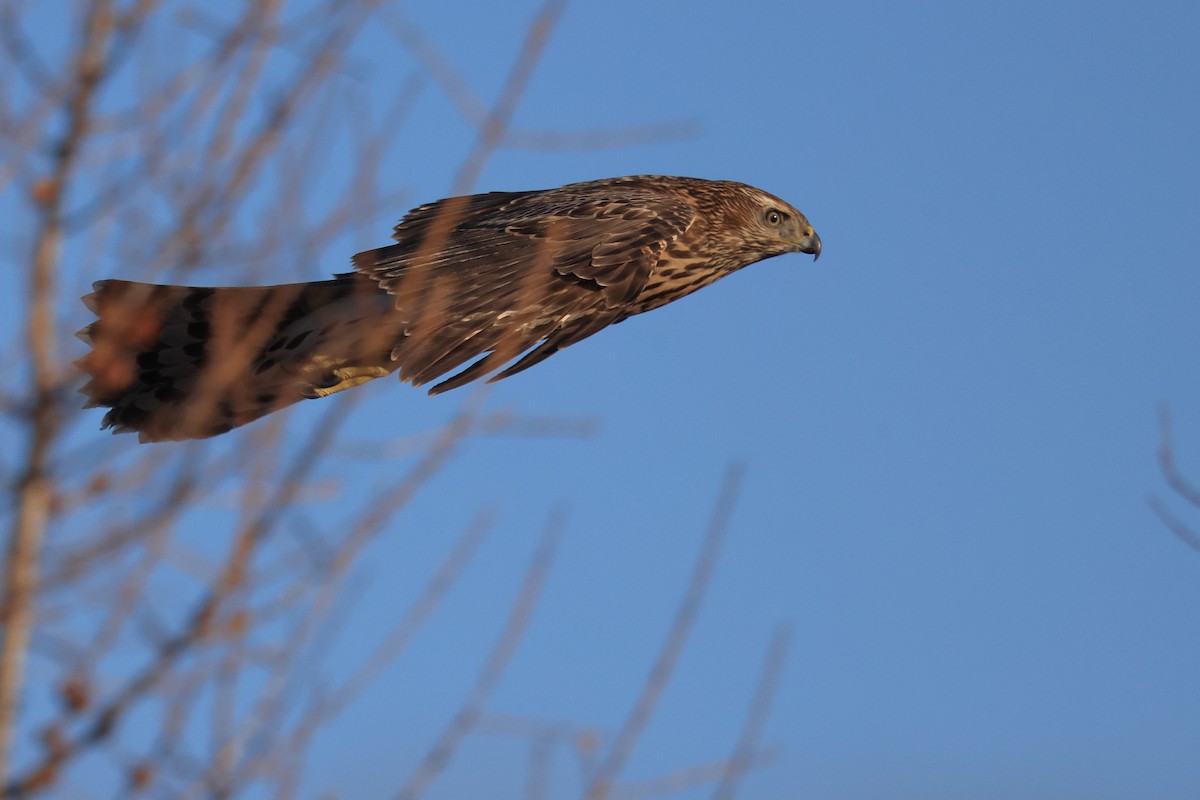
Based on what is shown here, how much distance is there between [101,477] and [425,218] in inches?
149

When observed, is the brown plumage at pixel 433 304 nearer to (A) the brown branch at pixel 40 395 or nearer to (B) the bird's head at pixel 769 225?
(B) the bird's head at pixel 769 225

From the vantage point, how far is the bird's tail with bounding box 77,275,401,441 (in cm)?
467

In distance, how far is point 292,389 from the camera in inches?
213

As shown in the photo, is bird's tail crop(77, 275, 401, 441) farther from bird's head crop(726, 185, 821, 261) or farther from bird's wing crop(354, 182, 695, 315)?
bird's head crop(726, 185, 821, 261)

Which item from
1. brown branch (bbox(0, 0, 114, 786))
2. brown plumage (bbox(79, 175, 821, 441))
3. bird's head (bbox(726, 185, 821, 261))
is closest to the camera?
Result: brown branch (bbox(0, 0, 114, 786))

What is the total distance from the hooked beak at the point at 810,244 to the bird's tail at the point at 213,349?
8.80 feet

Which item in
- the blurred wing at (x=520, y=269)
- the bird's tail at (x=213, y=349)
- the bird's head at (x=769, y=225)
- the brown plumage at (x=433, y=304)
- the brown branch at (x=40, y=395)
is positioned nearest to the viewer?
the brown branch at (x=40, y=395)

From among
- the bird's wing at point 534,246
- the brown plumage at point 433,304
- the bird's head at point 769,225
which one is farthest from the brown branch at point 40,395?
the bird's head at point 769,225

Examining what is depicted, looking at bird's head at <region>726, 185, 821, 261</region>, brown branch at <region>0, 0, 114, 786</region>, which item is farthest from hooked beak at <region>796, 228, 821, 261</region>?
brown branch at <region>0, 0, 114, 786</region>

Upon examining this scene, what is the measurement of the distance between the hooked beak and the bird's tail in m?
2.68

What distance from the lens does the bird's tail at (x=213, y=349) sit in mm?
4672

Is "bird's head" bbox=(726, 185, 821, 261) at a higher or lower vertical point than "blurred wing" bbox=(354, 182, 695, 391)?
higher

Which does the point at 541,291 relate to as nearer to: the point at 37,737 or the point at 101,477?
the point at 101,477

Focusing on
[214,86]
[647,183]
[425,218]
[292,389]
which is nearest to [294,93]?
[214,86]
